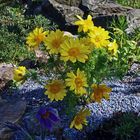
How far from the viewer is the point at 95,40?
3859 millimetres

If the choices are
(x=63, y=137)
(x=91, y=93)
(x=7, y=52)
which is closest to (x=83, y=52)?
(x=91, y=93)

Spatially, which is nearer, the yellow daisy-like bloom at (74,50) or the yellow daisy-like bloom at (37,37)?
the yellow daisy-like bloom at (74,50)

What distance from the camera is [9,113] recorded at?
177 inches

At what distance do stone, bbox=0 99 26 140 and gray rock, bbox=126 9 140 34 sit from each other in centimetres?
211

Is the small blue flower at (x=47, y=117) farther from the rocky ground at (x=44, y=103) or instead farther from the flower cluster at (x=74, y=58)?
the rocky ground at (x=44, y=103)

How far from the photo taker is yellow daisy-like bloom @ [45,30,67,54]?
12.3ft

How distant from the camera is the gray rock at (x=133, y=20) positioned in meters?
6.26

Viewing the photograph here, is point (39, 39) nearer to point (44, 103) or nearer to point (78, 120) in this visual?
point (78, 120)

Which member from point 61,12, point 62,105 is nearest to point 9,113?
point 62,105

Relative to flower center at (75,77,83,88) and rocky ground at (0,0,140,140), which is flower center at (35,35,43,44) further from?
rocky ground at (0,0,140,140)

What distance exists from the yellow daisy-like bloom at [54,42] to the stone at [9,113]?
88cm

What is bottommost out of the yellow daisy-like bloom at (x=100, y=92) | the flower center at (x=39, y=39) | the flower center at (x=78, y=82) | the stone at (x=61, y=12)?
the stone at (x=61, y=12)

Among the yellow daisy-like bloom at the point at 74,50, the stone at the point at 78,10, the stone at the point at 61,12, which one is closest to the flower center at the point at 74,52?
the yellow daisy-like bloom at the point at 74,50

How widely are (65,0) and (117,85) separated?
2.45 metres
